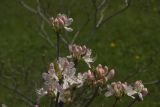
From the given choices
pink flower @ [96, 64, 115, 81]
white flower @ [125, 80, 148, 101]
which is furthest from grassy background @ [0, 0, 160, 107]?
pink flower @ [96, 64, 115, 81]

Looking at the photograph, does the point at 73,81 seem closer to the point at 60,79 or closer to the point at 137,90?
the point at 60,79

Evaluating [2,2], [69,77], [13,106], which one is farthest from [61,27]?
[2,2]

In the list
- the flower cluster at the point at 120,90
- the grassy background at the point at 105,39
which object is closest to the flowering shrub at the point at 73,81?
the flower cluster at the point at 120,90

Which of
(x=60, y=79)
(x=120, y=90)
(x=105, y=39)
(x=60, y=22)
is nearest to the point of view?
(x=60, y=79)

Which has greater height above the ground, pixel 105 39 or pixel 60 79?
pixel 105 39

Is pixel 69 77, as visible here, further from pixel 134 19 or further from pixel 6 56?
pixel 134 19

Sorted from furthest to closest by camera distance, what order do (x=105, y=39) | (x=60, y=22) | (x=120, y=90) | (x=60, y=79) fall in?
(x=105, y=39) < (x=60, y=22) < (x=120, y=90) < (x=60, y=79)

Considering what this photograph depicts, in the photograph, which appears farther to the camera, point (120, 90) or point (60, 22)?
point (60, 22)

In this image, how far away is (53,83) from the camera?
2.36 meters

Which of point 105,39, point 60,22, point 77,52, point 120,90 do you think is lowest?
point 120,90

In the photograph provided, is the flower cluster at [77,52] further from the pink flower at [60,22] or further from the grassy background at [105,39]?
the grassy background at [105,39]

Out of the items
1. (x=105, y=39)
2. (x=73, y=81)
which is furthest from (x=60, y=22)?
(x=105, y=39)

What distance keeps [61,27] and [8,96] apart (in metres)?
5.64

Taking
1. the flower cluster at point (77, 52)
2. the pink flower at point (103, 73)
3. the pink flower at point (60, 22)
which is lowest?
the pink flower at point (103, 73)
